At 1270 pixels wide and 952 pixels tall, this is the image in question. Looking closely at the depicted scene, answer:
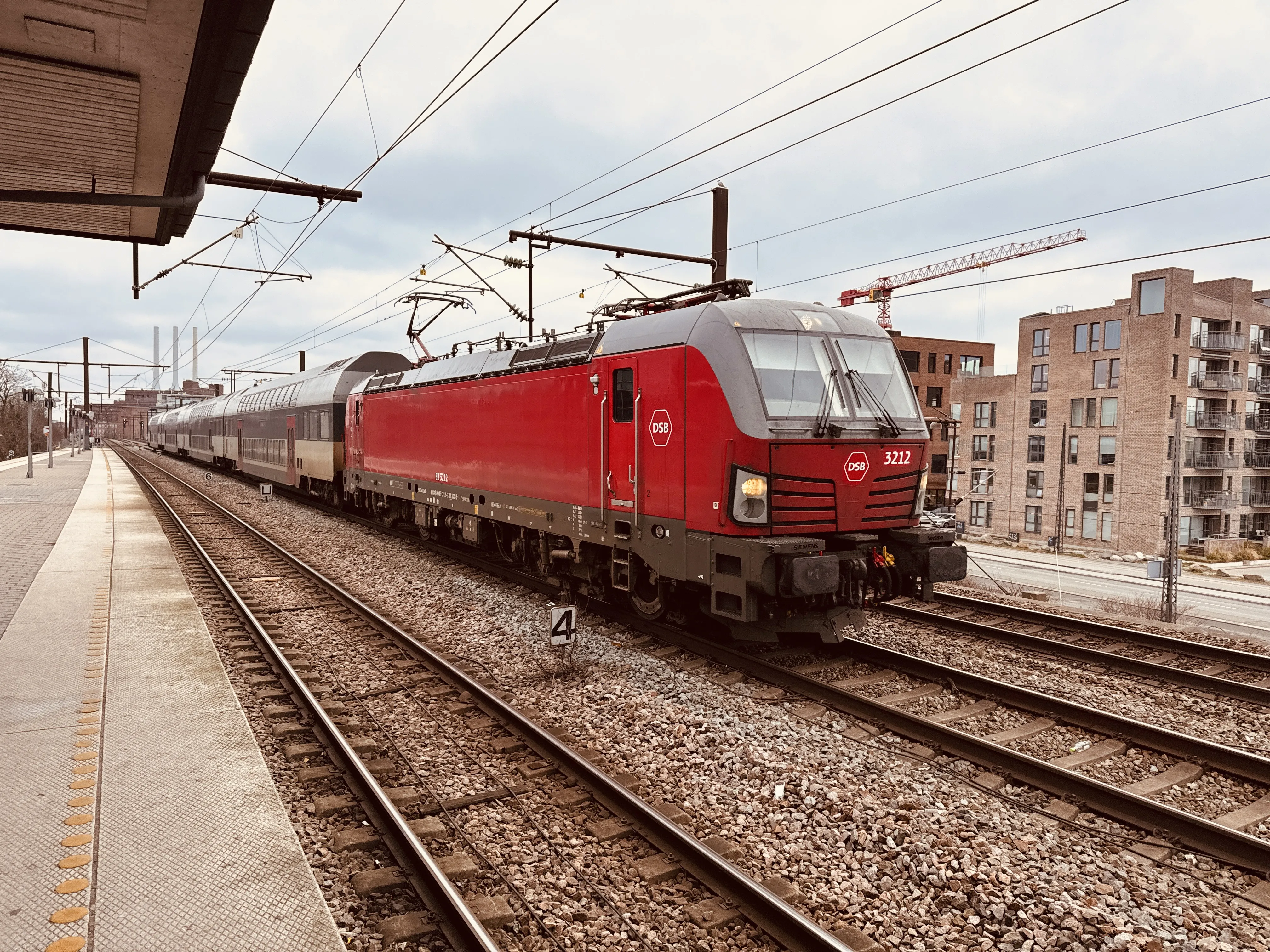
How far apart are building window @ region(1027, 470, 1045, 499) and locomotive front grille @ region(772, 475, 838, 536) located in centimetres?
4846

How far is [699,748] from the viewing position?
658 centimetres

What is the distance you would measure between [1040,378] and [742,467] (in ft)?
167

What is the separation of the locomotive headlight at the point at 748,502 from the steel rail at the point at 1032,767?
66.7 inches

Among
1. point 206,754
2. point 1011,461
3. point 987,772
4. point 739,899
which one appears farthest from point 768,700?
point 1011,461

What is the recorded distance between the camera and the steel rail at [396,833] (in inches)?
160

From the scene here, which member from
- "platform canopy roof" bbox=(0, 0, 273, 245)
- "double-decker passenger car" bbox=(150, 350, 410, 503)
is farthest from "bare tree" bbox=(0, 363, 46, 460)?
"platform canopy roof" bbox=(0, 0, 273, 245)

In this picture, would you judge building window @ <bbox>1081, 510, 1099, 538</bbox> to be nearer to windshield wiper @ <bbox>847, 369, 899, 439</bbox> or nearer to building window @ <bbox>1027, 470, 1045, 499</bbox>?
building window @ <bbox>1027, 470, 1045, 499</bbox>

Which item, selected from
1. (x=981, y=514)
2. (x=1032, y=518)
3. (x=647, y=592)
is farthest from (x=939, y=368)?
(x=647, y=592)

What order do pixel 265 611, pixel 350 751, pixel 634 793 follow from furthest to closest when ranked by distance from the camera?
pixel 265 611 → pixel 350 751 → pixel 634 793

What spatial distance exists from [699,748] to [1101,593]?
20.9 meters

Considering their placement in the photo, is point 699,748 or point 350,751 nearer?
point 350,751

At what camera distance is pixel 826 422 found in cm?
812

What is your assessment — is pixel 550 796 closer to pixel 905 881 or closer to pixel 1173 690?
pixel 905 881

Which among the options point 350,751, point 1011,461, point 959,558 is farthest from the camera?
point 1011,461
